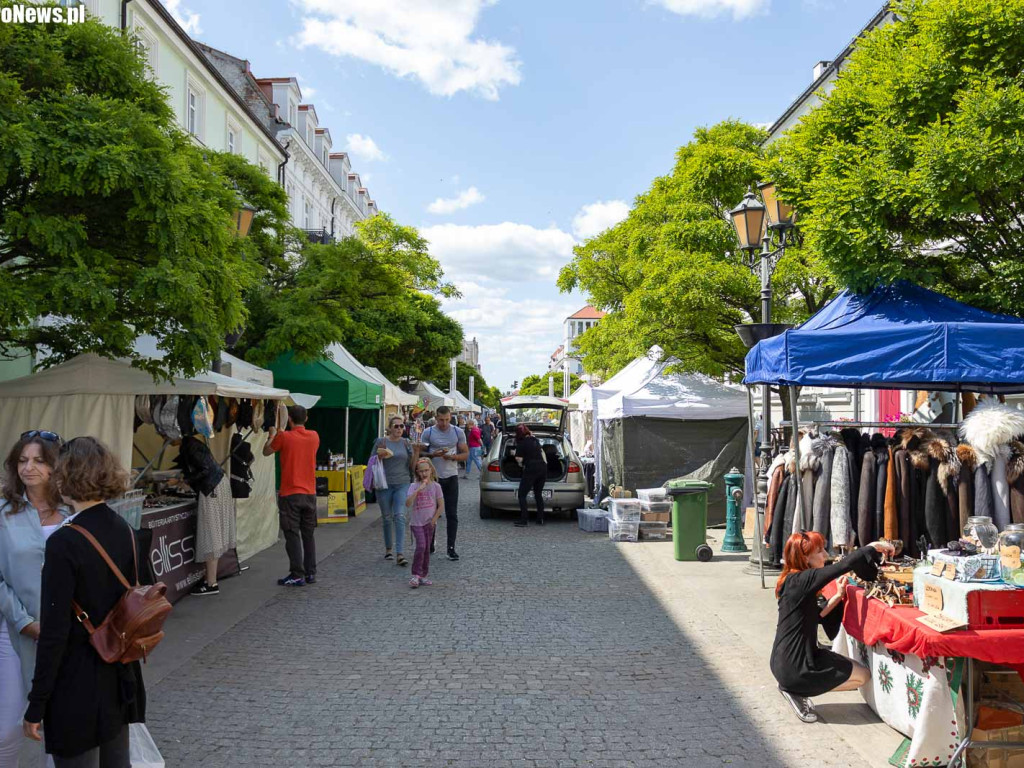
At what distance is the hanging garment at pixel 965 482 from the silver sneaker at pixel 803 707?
2.02 meters

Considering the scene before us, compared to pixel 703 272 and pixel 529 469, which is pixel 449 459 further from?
pixel 703 272

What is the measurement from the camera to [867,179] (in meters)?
6.98

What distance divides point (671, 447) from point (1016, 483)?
928 cm

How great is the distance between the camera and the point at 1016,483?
5.82m

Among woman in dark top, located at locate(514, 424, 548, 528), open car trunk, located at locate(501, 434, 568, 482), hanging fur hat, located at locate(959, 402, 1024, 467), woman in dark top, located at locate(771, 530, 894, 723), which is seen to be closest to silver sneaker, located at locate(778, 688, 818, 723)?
woman in dark top, located at locate(771, 530, 894, 723)

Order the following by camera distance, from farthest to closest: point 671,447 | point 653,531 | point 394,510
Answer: point 671,447
point 653,531
point 394,510

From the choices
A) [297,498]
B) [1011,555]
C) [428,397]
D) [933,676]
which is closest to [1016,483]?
[1011,555]

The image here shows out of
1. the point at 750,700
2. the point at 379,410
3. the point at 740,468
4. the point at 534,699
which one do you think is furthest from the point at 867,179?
the point at 379,410

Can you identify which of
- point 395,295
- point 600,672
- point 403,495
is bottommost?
point 600,672

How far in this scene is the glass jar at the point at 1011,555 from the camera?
443 cm

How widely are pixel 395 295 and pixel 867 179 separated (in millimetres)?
12205

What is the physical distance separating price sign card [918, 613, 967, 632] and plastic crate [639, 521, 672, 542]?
858cm

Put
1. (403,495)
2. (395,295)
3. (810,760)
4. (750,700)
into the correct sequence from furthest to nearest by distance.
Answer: (395,295)
(403,495)
(750,700)
(810,760)

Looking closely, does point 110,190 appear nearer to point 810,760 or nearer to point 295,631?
point 295,631
